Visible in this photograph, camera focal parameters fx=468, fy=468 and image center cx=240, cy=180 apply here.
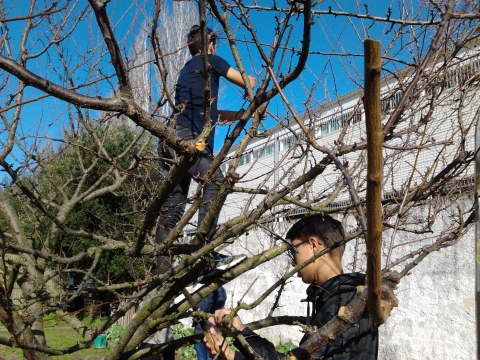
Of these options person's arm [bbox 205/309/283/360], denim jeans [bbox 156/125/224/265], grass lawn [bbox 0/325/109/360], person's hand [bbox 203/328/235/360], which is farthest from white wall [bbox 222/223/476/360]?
grass lawn [bbox 0/325/109/360]

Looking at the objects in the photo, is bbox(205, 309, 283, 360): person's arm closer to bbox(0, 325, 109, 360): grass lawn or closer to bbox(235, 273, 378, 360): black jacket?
bbox(235, 273, 378, 360): black jacket

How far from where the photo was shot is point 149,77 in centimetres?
489

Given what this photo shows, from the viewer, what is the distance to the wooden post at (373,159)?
0.56m

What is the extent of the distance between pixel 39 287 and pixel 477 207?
9.47ft

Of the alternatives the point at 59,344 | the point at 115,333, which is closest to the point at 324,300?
the point at 59,344

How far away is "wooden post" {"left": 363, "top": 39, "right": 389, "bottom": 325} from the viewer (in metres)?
0.56

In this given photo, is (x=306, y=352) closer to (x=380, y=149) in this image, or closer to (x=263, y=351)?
(x=380, y=149)

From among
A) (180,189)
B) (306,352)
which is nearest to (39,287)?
(180,189)

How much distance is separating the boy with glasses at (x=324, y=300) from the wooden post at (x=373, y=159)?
0.41 meters

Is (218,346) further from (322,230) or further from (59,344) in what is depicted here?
(59,344)

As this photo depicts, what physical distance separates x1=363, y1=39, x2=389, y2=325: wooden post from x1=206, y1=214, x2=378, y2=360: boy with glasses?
409mm

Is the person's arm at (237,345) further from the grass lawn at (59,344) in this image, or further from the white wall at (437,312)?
the grass lawn at (59,344)

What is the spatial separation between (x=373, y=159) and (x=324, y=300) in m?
1.29

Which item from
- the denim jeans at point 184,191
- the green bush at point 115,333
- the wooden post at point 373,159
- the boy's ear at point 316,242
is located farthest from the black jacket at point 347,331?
the green bush at point 115,333
